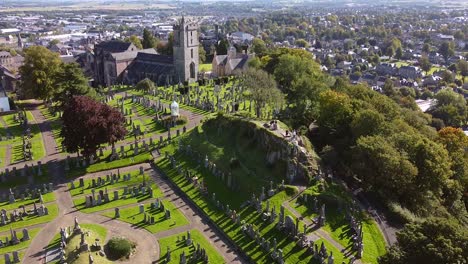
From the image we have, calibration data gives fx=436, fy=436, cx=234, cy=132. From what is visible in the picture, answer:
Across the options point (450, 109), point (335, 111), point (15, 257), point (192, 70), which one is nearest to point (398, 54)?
point (450, 109)

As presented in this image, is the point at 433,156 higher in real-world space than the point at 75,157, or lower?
higher

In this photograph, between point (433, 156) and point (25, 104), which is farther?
point (25, 104)

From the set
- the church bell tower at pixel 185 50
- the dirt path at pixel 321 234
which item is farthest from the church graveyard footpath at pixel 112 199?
the church bell tower at pixel 185 50

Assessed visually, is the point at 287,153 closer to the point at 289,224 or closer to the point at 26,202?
the point at 289,224

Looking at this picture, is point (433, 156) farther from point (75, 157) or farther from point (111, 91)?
point (111, 91)

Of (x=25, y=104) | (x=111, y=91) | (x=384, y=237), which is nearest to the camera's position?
(x=384, y=237)

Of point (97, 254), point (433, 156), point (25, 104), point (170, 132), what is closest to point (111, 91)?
point (25, 104)
